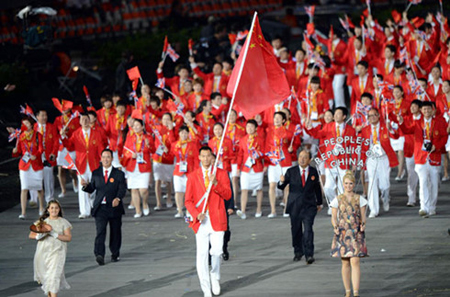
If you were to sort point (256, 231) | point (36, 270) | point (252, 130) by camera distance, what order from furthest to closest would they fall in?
point (252, 130)
point (256, 231)
point (36, 270)

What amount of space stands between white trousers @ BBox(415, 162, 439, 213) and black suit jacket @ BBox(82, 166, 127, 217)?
211 inches

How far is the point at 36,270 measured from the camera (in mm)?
12484

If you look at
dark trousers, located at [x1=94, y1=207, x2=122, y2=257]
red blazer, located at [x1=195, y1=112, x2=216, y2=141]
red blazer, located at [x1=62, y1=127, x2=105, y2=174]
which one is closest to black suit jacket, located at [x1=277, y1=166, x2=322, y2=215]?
dark trousers, located at [x1=94, y1=207, x2=122, y2=257]

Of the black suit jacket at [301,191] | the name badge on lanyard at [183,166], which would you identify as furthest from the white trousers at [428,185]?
the name badge on lanyard at [183,166]

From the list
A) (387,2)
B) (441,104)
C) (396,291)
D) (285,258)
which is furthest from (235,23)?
(396,291)

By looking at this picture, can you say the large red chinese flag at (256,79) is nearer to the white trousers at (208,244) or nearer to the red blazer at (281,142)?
the white trousers at (208,244)

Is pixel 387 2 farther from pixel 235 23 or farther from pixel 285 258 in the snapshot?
pixel 285 258

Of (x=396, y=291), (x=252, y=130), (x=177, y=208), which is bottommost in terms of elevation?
(x=396, y=291)

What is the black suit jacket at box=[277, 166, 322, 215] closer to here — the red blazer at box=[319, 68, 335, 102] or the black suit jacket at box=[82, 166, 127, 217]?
the black suit jacket at box=[82, 166, 127, 217]

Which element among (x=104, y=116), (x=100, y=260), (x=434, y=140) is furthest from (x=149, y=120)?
(x=100, y=260)

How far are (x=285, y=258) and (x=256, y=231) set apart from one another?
76.1 inches

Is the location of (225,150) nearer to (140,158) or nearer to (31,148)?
(140,158)

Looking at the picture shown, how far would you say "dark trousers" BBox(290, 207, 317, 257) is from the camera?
1427 cm

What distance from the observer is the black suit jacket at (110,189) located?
1480 cm
